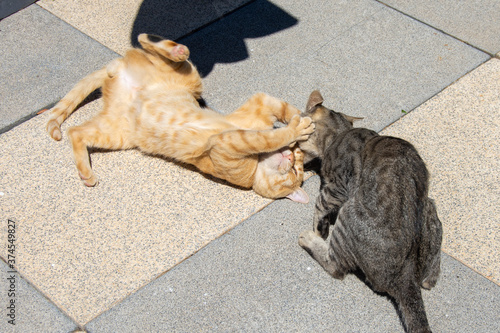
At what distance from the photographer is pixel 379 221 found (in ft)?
12.6

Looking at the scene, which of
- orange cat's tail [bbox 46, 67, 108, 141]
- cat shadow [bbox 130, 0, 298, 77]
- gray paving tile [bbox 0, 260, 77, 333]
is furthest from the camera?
cat shadow [bbox 130, 0, 298, 77]

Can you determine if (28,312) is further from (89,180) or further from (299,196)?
(299,196)

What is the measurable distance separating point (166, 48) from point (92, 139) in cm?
115

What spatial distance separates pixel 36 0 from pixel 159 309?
16.4 feet

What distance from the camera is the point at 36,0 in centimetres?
680

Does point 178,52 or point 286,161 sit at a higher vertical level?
point 178,52

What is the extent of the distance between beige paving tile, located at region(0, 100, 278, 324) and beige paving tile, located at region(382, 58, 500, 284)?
1.75 meters

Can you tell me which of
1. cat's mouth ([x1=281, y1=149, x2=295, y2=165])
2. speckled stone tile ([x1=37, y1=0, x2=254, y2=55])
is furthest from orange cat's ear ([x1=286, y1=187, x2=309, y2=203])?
speckled stone tile ([x1=37, y1=0, x2=254, y2=55])

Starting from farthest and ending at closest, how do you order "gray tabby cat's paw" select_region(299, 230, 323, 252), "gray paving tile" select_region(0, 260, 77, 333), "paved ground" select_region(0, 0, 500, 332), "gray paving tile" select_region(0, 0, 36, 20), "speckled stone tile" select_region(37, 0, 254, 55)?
1. "gray paving tile" select_region(0, 0, 36, 20)
2. "speckled stone tile" select_region(37, 0, 254, 55)
3. "gray tabby cat's paw" select_region(299, 230, 323, 252)
4. "paved ground" select_region(0, 0, 500, 332)
5. "gray paving tile" select_region(0, 260, 77, 333)

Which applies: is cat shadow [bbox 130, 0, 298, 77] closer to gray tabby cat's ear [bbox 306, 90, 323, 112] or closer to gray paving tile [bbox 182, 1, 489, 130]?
gray paving tile [bbox 182, 1, 489, 130]

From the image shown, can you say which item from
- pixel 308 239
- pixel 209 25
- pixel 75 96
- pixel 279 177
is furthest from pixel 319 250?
pixel 209 25

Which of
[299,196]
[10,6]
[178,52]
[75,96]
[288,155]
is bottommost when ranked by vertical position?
[299,196]

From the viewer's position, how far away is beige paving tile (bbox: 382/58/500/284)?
14.3 feet

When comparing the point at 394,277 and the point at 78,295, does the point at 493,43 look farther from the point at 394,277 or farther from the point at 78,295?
the point at 78,295
